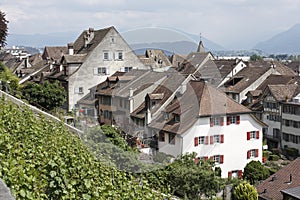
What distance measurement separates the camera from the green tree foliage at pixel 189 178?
15039 millimetres

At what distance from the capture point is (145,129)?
1205cm

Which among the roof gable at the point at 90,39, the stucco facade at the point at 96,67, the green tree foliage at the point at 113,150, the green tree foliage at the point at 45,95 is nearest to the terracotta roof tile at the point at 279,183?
the green tree foliage at the point at 113,150

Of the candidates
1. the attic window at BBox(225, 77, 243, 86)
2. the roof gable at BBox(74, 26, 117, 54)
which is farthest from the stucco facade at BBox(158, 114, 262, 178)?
the attic window at BBox(225, 77, 243, 86)

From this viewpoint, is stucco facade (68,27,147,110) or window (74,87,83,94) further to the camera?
window (74,87,83,94)

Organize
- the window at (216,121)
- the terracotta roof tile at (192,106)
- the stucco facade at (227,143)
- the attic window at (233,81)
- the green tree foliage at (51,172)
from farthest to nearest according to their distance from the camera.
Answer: the attic window at (233,81)
the window at (216,121)
the stucco facade at (227,143)
the terracotta roof tile at (192,106)
the green tree foliage at (51,172)

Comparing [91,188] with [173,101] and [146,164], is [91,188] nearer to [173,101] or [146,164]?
[146,164]

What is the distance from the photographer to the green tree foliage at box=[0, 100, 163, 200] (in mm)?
5449

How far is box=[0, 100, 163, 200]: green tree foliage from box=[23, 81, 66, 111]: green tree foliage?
14133 mm

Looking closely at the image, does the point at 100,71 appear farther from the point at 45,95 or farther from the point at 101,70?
the point at 45,95

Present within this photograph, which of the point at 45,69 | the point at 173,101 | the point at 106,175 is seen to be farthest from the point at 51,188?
the point at 45,69

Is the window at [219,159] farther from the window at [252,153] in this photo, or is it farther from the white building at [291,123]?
the white building at [291,123]

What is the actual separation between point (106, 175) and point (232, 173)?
1659 cm

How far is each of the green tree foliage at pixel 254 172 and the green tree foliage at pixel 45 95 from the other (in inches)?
393

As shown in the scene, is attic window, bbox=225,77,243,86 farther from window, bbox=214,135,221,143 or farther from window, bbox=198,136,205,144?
window, bbox=198,136,205,144
